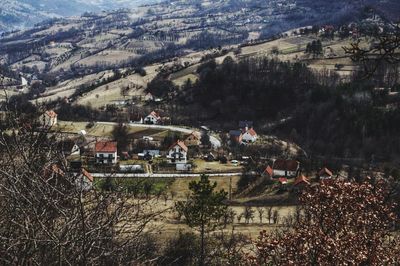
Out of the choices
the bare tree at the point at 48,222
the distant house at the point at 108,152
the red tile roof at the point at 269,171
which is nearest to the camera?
the bare tree at the point at 48,222

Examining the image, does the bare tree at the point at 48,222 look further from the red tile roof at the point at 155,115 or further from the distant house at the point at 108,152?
the red tile roof at the point at 155,115

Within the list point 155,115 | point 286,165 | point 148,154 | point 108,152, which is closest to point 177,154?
point 148,154

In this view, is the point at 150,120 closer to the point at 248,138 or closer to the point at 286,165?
the point at 248,138

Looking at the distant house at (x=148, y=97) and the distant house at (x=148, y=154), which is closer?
the distant house at (x=148, y=154)

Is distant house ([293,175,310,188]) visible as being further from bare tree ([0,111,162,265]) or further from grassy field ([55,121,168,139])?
bare tree ([0,111,162,265])

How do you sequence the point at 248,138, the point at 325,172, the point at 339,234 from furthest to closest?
the point at 248,138
the point at 325,172
the point at 339,234

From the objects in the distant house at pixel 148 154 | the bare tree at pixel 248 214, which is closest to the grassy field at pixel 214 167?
the distant house at pixel 148 154

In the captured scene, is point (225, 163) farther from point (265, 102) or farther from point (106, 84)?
point (106, 84)

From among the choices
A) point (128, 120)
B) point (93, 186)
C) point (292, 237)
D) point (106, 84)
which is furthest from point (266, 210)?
point (106, 84)
